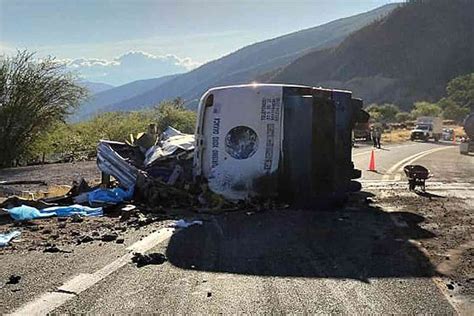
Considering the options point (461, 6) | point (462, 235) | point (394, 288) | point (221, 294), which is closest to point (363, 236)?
point (462, 235)

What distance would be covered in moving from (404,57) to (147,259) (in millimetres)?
149640

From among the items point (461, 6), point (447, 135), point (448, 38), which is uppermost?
point (461, 6)

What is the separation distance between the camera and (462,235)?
23.4 ft

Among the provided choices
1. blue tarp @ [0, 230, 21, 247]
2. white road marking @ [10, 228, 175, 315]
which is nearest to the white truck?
blue tarp @ [0, 230, 21, 247]

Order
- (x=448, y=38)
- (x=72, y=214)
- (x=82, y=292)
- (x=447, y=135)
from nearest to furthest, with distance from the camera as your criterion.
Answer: (x=82, y=292) → (x=72, y=214) → (x=447, y=135) → (x=448, y=38)

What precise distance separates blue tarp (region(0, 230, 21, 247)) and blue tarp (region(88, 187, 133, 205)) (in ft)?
6.55

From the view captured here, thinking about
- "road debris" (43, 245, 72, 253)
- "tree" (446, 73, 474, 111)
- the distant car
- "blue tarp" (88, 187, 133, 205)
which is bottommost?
the distant car

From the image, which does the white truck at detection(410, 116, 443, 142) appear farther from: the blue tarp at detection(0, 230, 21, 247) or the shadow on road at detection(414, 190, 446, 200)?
the blue tarp at detection(0, 230, 21, 247)

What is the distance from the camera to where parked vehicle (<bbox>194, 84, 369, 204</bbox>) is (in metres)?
8.89

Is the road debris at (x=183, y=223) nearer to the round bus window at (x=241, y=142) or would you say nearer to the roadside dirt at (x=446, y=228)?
the round bus window at (x=241, y=142)

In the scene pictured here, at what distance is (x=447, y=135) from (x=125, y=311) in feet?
197

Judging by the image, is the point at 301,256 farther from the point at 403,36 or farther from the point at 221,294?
the point at 403,36

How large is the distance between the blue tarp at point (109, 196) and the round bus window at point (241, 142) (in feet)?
5.80

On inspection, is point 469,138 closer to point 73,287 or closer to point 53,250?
point 53,250
